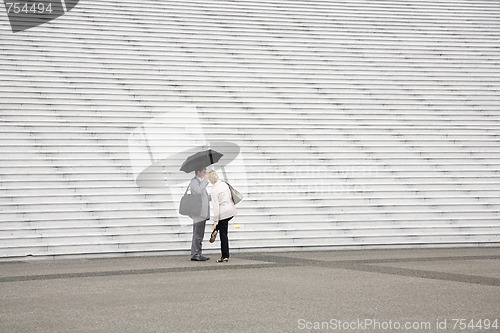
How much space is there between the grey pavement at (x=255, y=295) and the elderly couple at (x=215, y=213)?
299mm

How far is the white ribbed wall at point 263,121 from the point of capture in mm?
11172

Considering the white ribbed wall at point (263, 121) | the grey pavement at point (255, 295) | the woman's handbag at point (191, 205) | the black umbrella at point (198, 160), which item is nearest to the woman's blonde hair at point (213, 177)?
the woman's handbag at point (191, 205)

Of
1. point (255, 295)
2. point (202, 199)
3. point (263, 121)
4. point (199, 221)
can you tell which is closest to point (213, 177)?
point (202, 199)

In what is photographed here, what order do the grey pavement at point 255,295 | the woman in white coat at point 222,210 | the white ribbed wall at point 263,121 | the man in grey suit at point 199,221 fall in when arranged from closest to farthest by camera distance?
the grey pavement at point 255,295
the woman in white coat at point 222,210
the man in grey suit at point 199,221
the white ribbed wall at point 263,121

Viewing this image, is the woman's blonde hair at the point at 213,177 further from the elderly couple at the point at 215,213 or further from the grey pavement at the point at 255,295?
the grey pavement at the point at 255,295

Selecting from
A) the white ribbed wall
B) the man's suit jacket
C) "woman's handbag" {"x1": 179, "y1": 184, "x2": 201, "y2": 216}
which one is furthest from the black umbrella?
the white ribbed wall

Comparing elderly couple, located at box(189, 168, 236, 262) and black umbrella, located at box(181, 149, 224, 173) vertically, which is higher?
black umbrella, located at box(181, 149, 224, 173)

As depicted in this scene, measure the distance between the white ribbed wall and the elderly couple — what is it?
4.19ft

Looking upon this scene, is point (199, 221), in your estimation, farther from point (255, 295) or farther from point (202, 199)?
point (255, 295)

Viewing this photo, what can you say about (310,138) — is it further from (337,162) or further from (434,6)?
(434,6)

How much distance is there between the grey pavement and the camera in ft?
16.5

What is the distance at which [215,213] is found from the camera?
30.1 feet

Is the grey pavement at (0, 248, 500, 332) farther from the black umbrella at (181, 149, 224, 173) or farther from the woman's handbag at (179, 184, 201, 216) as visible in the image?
the black umbrella at (181, 149, 224, 173)

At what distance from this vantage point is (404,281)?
23.4 ft
